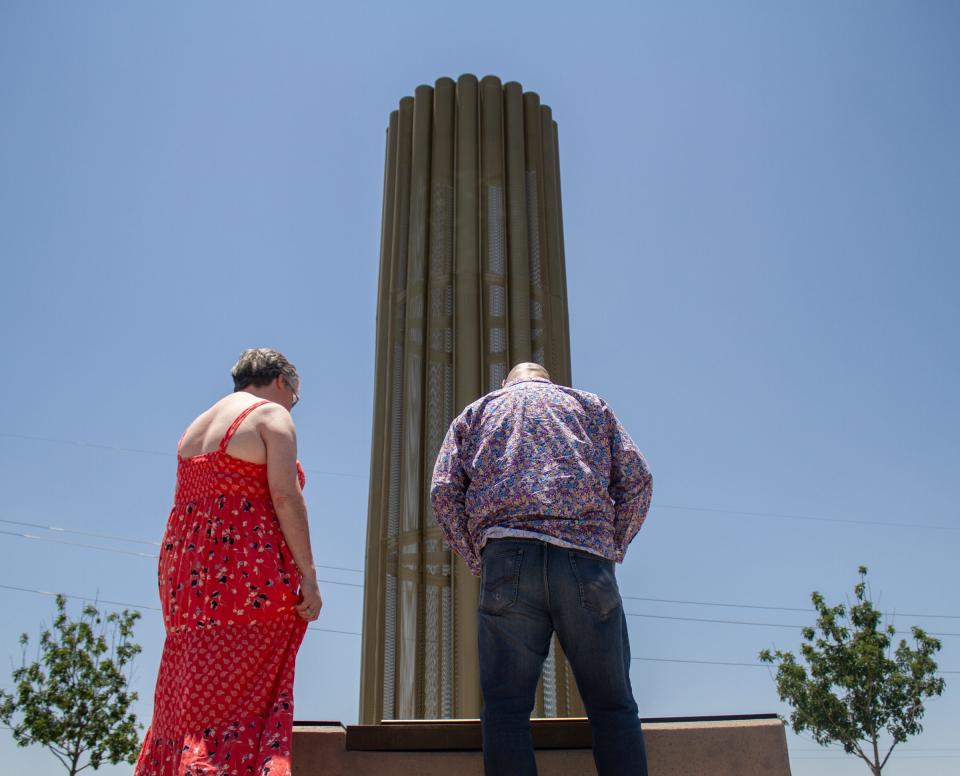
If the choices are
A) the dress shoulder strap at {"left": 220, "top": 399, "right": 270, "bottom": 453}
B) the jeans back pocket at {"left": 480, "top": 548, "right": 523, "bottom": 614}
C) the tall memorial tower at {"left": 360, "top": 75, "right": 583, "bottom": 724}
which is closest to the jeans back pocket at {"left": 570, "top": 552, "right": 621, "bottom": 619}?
the jeans back pocket at {"left": 480, "top": 548, "right": 523, "bottom": 614}

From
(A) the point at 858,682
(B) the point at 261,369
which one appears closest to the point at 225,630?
(B) the point at 261,369

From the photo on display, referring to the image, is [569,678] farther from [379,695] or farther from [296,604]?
[296,604]

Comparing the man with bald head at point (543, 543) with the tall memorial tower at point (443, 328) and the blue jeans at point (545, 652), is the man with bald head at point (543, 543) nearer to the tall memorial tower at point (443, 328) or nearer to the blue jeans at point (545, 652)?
the blue jeans at point (545, 652)

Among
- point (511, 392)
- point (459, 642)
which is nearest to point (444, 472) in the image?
point (511, 392)

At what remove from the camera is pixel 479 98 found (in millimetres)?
9117

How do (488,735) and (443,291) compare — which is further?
(443,291)

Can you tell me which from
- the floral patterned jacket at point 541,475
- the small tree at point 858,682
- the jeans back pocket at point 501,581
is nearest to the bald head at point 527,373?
the floral patterned jacket at point 541,475

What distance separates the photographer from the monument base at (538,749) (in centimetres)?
256

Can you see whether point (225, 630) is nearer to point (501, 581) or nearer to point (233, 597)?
point (233, 597)

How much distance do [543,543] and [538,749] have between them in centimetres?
83

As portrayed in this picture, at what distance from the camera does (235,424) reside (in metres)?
2.30

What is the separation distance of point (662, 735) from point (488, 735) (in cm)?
83

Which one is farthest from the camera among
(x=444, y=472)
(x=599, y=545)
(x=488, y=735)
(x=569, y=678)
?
(x=569, y=678)

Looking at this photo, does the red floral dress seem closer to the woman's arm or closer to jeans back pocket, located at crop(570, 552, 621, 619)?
the woman's arm
